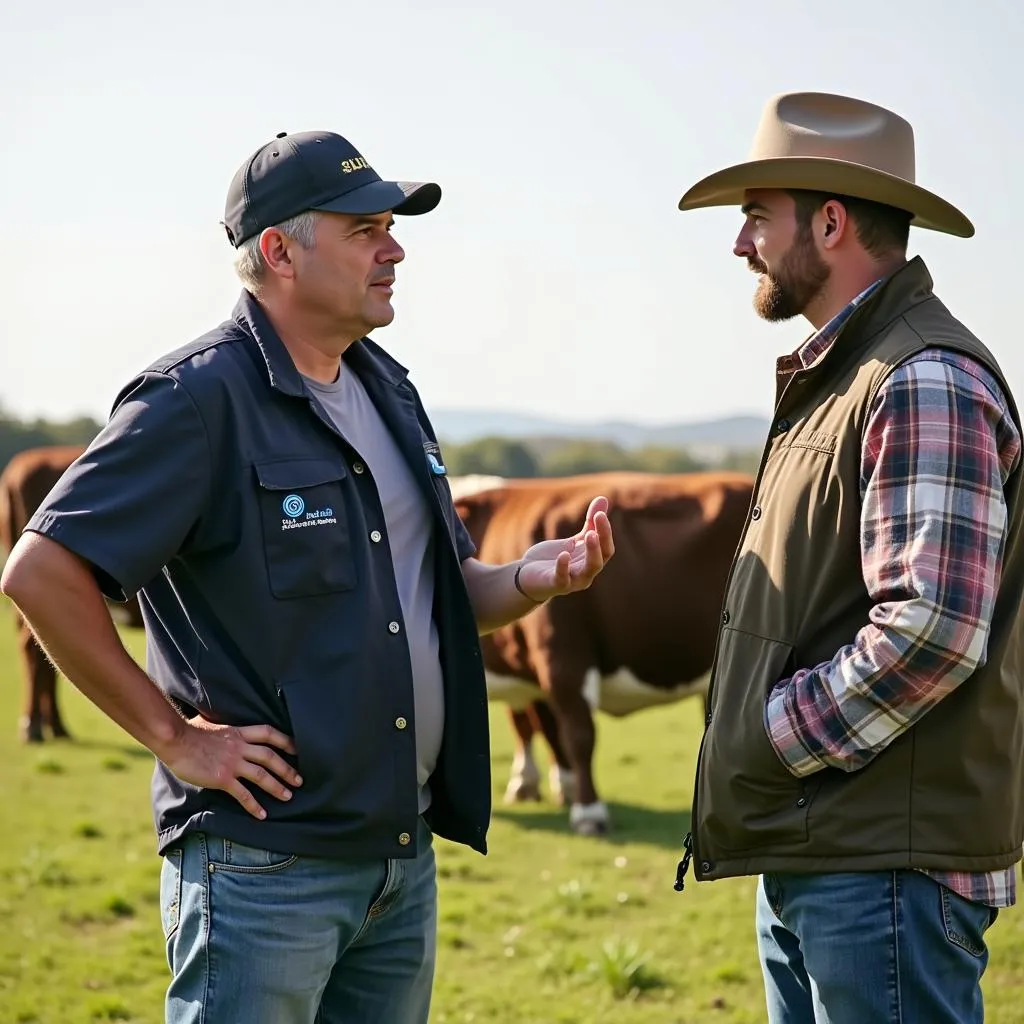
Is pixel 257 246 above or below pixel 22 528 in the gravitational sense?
above

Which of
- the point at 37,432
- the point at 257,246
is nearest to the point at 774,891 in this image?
the point at 257,246

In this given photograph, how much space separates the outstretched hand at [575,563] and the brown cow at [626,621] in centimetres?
522

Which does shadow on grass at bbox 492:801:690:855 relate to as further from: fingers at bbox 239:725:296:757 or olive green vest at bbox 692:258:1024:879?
fingers at bbox 239:725:296:757

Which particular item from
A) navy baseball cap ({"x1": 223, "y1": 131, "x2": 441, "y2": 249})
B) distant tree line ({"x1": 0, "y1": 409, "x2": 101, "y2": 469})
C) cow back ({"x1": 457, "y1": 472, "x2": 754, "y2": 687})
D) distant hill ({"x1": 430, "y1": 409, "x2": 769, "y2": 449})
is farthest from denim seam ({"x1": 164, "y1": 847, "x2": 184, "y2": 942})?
distant tree line ({"x1": 0, "y1": 409, "x2": 101, "y2": 469})

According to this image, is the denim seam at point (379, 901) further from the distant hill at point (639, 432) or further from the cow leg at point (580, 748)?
the distant hill at point (639, 432)

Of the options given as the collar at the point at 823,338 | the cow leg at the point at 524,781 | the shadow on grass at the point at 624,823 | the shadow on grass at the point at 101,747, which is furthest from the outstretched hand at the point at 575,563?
the shadow on grass at the point at 101,747

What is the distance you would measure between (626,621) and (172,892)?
20.1ft

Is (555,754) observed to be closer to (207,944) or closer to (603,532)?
(603,532)

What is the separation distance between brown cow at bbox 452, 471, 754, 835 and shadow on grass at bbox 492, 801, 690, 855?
15 centimetres

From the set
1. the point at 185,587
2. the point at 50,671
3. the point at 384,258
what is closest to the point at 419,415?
the point at 384,258

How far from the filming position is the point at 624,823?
350 inches

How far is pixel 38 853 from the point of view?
771cm

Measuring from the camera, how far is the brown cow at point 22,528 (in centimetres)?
1170

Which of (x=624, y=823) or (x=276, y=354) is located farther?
(x=624, y=823)
